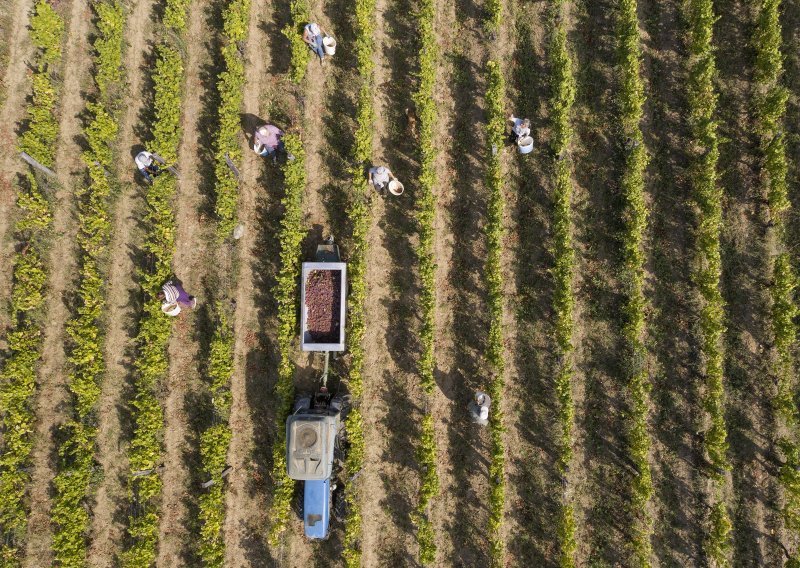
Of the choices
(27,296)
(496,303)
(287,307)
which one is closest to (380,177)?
(287,307)

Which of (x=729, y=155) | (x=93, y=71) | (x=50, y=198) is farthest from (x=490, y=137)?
(x=50, y=198)

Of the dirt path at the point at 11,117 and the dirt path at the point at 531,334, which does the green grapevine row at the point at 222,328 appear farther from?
the dirt path at the point at 531,334

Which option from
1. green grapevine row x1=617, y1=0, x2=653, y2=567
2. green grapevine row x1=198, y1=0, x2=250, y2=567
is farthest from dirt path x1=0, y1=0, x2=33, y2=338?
green grapevine row x1=617, y1=0, x2=653, y2=567

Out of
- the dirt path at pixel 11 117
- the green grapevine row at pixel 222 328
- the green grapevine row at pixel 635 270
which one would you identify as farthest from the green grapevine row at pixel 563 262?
the dirt path at pixel 11 117

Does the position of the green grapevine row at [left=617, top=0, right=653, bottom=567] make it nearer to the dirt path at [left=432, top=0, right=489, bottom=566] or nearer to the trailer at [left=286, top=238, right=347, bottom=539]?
the dirt path at [left=432, top=0, right=489, bottom=566]

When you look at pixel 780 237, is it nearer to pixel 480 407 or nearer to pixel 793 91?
pixel 793 91

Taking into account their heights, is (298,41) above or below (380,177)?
above

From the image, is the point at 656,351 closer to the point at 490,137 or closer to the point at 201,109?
the point at 490,137
